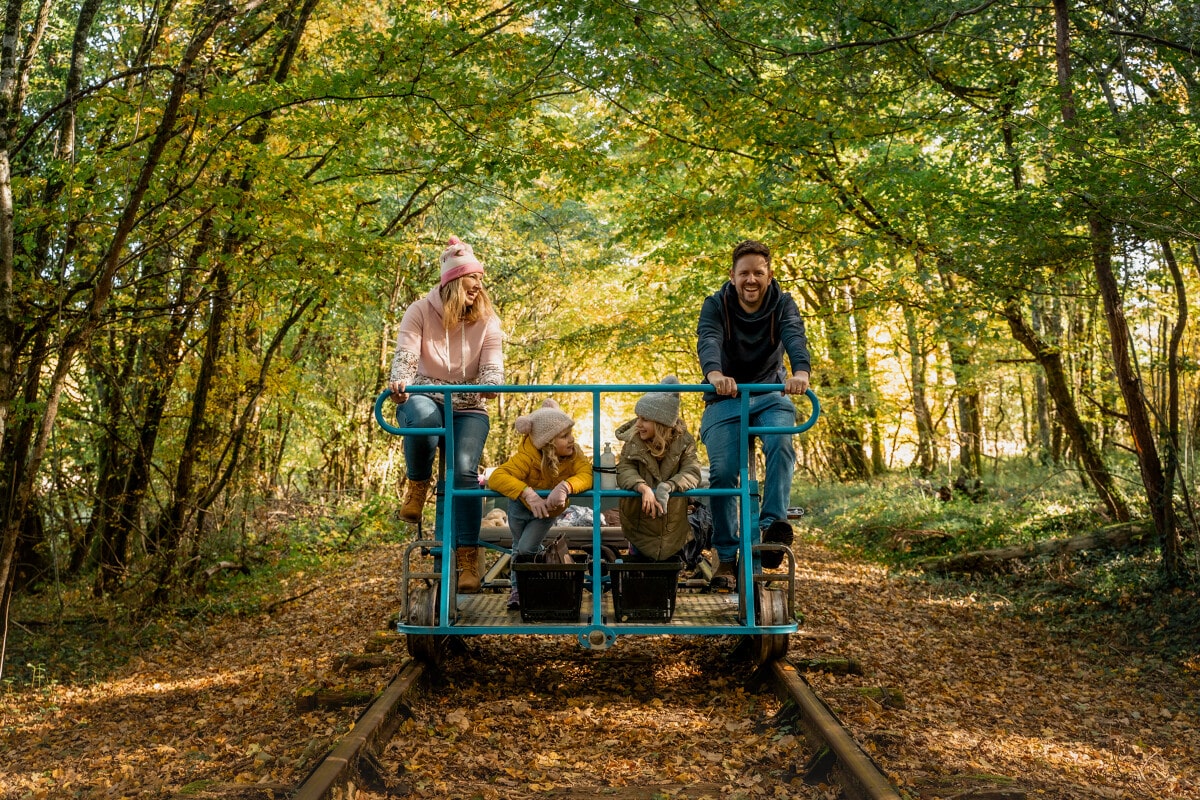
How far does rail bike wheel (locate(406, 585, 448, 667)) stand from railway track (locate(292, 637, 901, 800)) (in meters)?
0.10

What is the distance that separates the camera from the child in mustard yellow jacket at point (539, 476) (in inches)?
217

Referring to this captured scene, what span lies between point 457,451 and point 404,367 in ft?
1.92

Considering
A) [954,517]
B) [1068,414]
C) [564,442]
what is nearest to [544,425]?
[564,442]

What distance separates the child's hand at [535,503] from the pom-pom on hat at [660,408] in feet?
2.44

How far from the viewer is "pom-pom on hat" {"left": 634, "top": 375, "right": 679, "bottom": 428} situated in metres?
5.57

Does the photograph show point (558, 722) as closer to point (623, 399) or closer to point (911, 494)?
point (911, 494)

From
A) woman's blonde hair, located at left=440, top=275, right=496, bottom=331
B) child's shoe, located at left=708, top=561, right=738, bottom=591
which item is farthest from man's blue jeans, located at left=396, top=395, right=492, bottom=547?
child's shoe, located at left=708, top=561, right=738, bottom=591

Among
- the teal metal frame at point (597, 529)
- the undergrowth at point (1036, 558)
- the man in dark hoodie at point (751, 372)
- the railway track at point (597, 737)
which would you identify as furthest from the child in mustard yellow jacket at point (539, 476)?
the undergrowth at point (1036, 558)

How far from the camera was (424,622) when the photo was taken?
214 inches

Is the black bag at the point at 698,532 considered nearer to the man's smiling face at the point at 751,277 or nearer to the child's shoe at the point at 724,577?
the child's shoe at the point at 724,577

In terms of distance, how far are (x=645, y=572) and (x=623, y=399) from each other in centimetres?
2496

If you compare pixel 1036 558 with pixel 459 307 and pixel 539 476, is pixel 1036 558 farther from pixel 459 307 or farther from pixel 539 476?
pixel 459 307

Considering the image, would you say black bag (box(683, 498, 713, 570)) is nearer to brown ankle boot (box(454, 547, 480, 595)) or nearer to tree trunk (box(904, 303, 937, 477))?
brown ankle boot (box(454, 547, 480, 595))

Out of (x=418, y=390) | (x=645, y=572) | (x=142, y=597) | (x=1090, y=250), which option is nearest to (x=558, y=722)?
(x=645, y=572)
